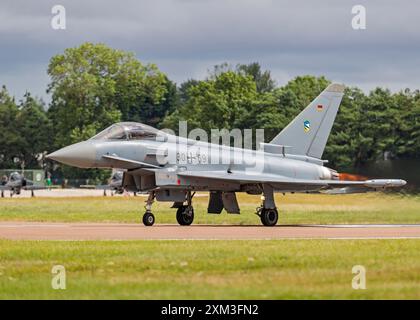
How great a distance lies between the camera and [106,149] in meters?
29.8

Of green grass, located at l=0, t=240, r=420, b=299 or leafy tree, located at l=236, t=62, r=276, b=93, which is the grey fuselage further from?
leafy tree, located at l=236, t=62, r=276, b=93

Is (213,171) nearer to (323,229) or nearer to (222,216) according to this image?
(323,229)

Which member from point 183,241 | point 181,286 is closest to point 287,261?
point 181,286

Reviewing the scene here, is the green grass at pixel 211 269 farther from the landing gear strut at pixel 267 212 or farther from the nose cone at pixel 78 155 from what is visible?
the landing gear strut at pixel 267 212

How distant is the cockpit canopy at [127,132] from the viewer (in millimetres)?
30391

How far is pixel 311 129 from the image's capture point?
3359 cm

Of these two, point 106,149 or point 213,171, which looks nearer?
point 106,149

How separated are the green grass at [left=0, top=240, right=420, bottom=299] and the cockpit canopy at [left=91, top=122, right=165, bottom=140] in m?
8.53

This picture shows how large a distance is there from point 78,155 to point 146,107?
117 m

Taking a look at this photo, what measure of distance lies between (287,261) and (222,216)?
2189cm

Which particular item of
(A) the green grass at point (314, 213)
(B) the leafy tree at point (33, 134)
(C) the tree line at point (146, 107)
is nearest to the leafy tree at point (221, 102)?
(C) the tree line at point (146, 107)

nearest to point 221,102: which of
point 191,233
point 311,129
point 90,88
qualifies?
point 90,88

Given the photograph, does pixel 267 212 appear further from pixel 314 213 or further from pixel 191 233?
pixel 314 213
